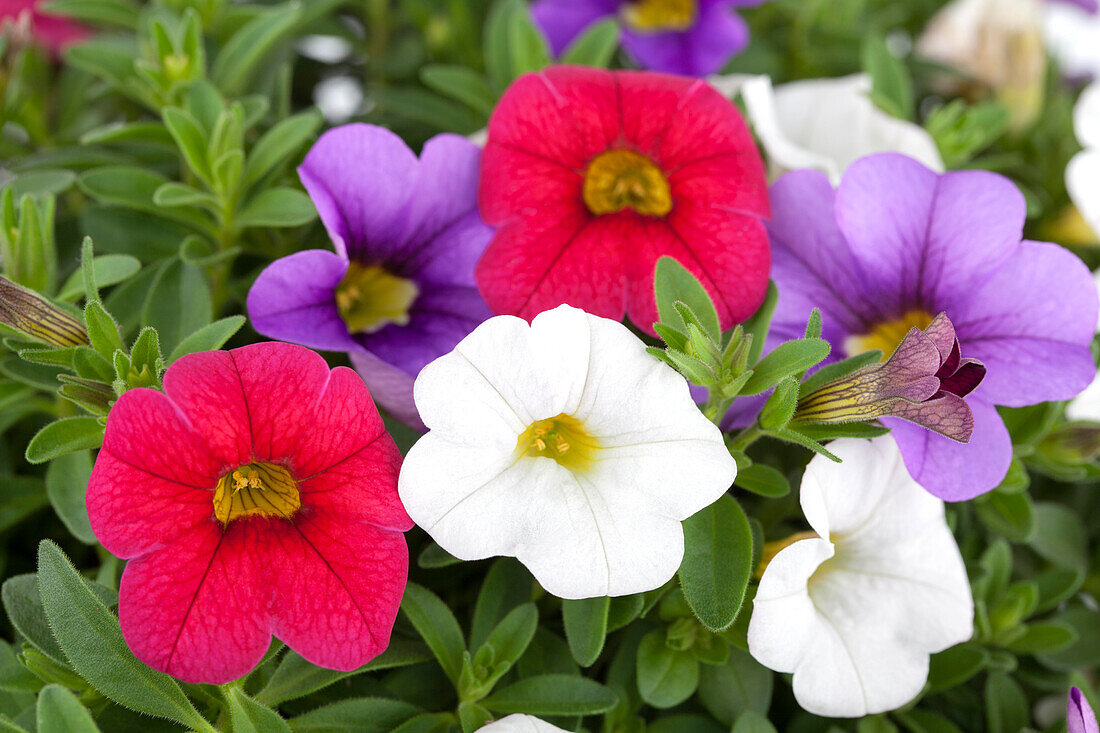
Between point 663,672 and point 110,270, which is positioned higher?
point 110,270

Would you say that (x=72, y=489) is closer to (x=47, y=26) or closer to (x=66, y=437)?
(x=66, y=437)

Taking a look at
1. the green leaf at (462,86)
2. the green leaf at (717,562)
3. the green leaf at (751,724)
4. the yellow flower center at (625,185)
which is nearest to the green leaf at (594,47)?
the green leaf at (462,86)

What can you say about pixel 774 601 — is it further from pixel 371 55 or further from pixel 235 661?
pixel 371 55

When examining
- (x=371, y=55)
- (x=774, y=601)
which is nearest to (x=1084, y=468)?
(x=774, y=601)

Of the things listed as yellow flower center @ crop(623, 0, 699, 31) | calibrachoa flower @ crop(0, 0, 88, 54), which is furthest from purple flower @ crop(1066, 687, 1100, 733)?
calibrachoa flower @ crop(0, 0, 88, 54)

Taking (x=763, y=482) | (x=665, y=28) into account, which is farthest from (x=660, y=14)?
(x=763, y=482)
